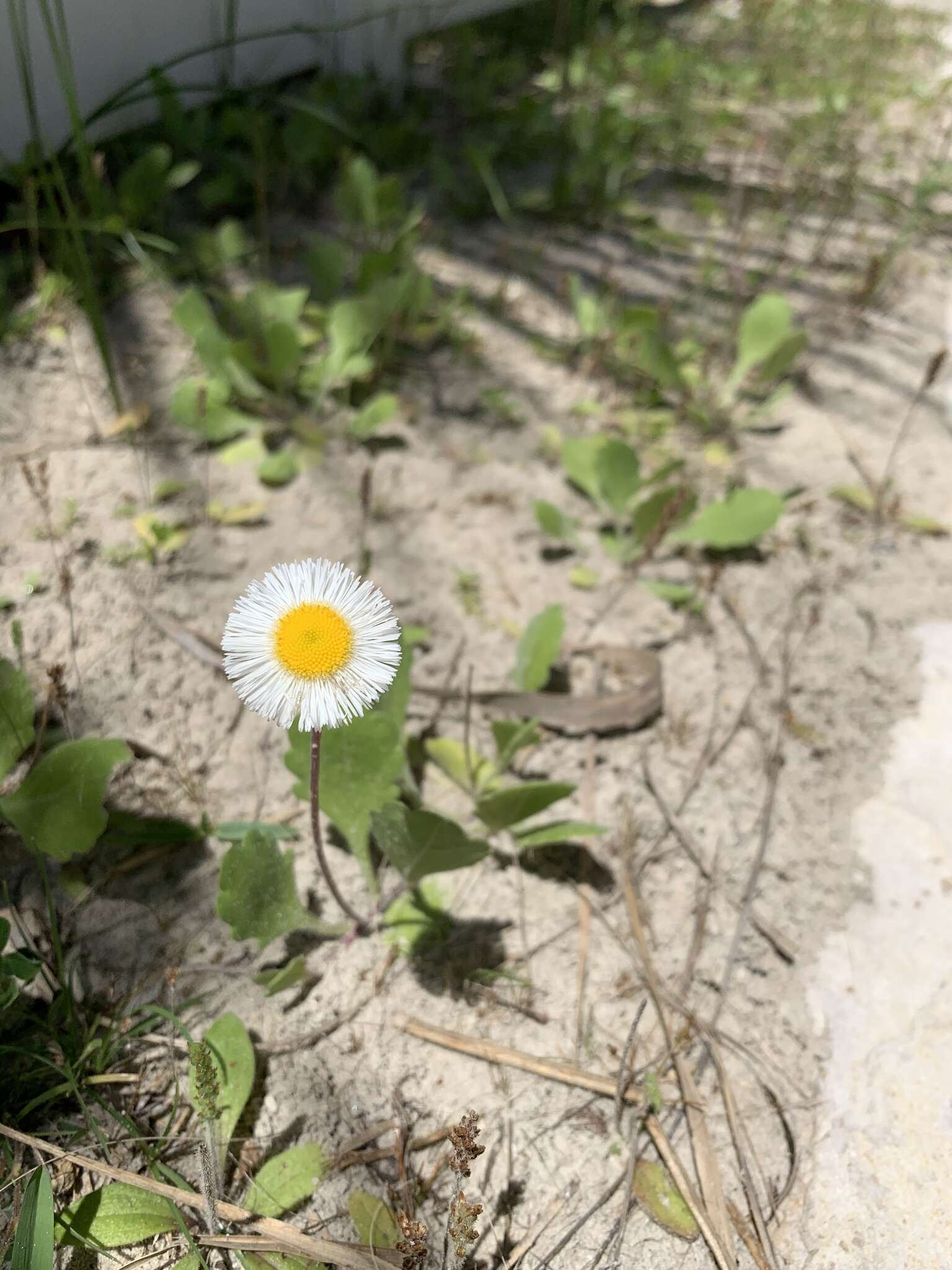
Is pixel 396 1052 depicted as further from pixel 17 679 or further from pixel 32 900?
pixel 17 679

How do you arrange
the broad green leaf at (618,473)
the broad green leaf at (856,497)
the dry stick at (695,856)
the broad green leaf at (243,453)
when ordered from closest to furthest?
the dry stick at (695,856) < the broad green leaf at (618,473) < the broad green leaf at (243,453) < the broad green leaf at (856,497)

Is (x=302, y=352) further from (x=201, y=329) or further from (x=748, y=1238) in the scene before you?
(x=748, y=1238)

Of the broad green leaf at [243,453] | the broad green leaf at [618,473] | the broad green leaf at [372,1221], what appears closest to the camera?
the broad green leaf at [372,1221]

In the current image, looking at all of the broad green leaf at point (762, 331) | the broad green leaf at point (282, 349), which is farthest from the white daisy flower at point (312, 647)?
the broad green leaf at point (762, 331)

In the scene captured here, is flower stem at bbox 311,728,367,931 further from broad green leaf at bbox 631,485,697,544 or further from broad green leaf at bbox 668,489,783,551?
broad green leaf at bbox 668,489,783,551

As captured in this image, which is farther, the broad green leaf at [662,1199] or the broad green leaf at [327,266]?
the broad green leaf at [327,266]

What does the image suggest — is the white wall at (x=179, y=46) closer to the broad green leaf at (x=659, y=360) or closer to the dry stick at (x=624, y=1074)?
Result: the broad green leaf at (x=659, y=360)

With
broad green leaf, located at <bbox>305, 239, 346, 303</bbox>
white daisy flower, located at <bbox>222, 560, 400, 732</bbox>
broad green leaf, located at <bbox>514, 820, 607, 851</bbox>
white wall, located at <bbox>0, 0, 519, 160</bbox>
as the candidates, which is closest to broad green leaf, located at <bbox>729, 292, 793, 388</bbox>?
broad green leaf, located at <bbox>305, 239, 346, 303</bbox>
